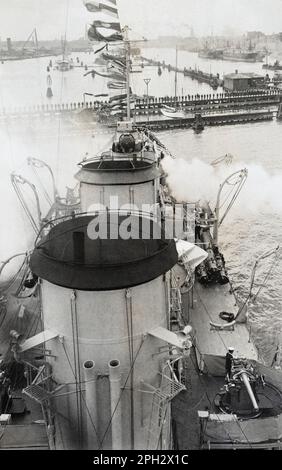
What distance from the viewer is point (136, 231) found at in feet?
18.8

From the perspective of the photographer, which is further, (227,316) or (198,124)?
(198,124)

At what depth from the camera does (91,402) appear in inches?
209

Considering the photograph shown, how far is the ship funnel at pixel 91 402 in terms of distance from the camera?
5.07 meters

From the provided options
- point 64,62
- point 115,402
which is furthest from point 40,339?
point 64,62

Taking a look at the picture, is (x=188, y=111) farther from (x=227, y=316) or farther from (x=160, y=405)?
(x=160, y=405)

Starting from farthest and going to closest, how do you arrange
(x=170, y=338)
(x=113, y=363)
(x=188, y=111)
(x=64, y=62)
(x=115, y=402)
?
(x=188, y=111), (x=64, y=62), (x=170, y=338), (x=115, y=402), (x=113, y=363)

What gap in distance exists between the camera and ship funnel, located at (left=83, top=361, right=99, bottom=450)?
507cm

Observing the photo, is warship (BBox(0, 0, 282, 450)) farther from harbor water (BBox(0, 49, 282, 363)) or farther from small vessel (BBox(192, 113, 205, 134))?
small vessel (BBox(192, 113, 205, 134))

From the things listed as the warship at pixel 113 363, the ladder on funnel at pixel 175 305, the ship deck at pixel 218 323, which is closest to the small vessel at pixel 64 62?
the ship deck at pixel 218 323

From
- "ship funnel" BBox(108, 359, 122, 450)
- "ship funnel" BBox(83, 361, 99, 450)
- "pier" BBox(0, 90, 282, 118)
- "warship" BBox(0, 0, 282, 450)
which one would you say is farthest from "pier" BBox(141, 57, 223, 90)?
"ship funnel" BBox(108, 359, 122, 450)

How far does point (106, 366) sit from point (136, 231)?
154 cm

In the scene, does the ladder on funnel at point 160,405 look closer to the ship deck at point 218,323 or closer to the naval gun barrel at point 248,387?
the naval gun barrel at point 248,387

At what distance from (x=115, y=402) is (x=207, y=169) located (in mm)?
17293

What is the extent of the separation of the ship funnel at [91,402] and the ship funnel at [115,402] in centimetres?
20
